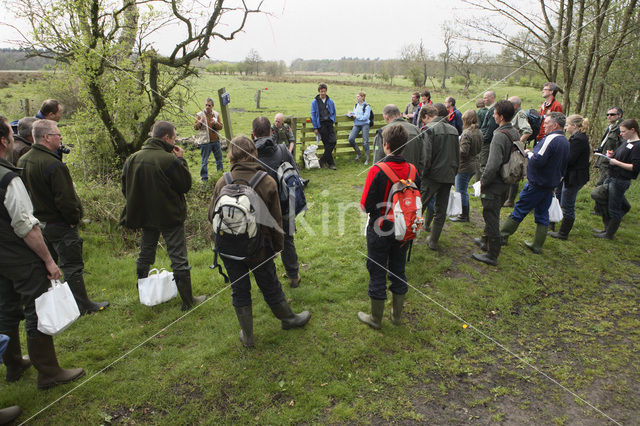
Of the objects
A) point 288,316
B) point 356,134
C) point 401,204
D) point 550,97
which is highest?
point 550,97

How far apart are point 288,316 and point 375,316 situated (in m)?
0.98

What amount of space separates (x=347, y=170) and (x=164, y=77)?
5.41m

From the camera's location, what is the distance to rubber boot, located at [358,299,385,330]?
12.8 feet

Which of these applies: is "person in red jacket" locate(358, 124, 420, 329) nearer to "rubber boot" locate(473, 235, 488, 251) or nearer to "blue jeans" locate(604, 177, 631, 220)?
"rubber boot" locate(473, 235, 488, 251)

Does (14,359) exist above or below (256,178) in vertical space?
below

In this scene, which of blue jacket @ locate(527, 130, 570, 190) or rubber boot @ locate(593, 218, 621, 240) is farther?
rubber boot @ locate(593, 218, 621, 240)

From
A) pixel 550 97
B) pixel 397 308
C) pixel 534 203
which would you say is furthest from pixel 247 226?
pixel 550 97

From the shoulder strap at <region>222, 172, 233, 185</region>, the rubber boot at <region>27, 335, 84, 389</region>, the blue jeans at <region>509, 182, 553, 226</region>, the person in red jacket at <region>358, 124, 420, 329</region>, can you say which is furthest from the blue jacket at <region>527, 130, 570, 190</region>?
the rubber boot at <region>27, 335, 84, 389</region>

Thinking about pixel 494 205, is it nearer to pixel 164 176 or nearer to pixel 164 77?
pixel 164 176

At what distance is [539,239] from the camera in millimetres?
5719

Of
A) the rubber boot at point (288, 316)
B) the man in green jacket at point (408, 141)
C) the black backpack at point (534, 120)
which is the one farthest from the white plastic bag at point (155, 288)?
the black backpack at point (534, 120)

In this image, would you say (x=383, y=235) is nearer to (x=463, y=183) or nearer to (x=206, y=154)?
(x=463, y=183)

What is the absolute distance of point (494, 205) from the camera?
5215 mm

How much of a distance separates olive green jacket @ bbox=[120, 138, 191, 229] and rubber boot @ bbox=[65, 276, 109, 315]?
97 centimetres
